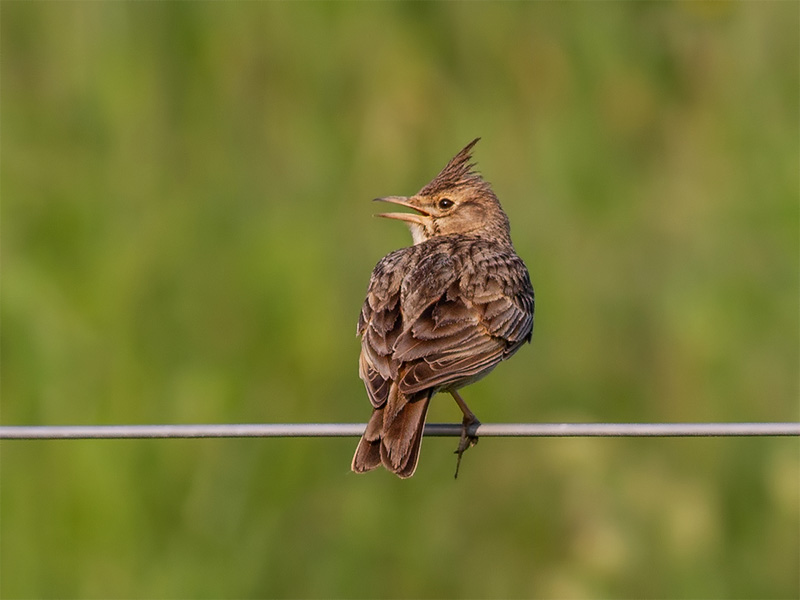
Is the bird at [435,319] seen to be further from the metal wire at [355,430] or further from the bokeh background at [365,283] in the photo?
the bokeh background at [365,283]

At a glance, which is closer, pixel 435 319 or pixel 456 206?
pixel 435 319

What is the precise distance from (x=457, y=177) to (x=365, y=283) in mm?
878

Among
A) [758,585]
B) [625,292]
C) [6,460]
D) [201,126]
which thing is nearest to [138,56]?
[201,126]

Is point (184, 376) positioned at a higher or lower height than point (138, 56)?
lower

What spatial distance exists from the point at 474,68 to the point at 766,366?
2.54 meters

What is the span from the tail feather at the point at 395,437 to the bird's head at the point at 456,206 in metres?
1.88

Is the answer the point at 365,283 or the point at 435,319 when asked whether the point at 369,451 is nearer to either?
the point at 435,319

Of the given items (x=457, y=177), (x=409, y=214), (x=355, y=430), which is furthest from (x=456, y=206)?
(x=355, y=430)

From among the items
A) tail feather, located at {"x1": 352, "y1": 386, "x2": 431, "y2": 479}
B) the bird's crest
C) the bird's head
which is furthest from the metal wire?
the bird's crest

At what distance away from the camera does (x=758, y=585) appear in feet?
22.3

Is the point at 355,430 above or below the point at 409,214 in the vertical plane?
below

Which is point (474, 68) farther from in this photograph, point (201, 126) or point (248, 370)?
point (248, 370)

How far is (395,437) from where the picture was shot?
5.00 metres

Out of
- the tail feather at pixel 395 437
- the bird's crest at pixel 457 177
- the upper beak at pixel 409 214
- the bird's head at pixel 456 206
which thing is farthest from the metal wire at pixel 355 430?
the bird's crest at pixel 457 177
